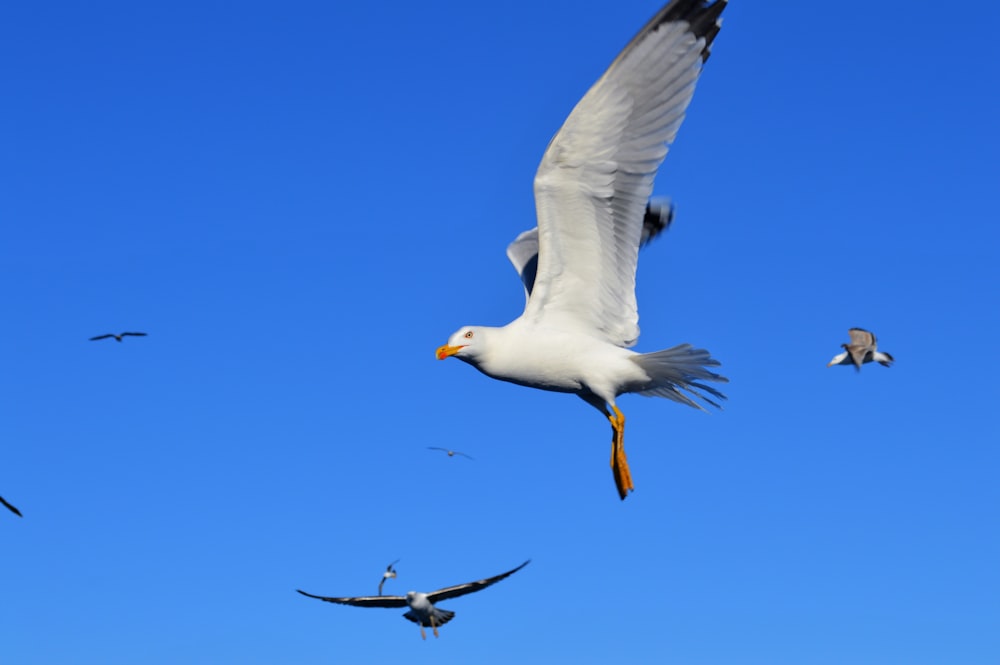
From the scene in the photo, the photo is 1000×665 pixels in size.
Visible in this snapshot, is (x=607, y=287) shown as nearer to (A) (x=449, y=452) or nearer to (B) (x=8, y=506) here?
(B) (x=8, y=506)

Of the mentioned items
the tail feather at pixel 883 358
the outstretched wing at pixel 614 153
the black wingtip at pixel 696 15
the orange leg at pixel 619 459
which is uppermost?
the tail feather at pixel 883 358

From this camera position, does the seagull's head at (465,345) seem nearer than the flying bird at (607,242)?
No

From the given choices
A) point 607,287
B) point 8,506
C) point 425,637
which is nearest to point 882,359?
point 425,637

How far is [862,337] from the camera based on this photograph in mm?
25172

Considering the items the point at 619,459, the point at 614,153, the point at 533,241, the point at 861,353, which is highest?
the point at 861,353

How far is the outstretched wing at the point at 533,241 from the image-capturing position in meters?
17.4

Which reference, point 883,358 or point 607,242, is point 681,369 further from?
point 883,358

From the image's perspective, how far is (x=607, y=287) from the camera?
15820mm

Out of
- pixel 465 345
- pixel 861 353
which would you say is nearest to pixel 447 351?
pixel 465 345

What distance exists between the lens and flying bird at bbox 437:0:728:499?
48.4 feet

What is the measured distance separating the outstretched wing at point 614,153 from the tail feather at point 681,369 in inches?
39.2

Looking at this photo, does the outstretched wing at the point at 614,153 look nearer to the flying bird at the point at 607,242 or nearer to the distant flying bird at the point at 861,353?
the flying bird at the point at 607,242

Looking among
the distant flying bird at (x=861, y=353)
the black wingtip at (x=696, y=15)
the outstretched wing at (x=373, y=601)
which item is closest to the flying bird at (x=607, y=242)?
the black wingtip at (x=696, y=15)

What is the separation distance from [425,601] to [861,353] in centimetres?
827
